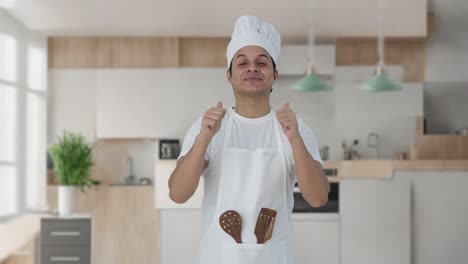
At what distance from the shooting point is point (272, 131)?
2129mm

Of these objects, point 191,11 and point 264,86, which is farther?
point 191,11

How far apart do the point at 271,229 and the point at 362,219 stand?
3.91 metres

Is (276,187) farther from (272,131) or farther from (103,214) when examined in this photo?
(103,214)

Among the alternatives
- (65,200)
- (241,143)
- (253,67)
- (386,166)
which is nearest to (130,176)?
(65,200)

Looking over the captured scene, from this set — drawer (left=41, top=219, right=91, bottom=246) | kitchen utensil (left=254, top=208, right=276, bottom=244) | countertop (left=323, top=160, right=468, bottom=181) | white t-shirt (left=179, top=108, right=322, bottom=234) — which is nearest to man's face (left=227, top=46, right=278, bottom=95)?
white t-shirt (left=179, top=108, right=322, bottom=234)

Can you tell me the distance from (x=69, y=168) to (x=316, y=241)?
252 centimetres

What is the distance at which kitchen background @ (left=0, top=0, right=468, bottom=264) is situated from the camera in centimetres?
661

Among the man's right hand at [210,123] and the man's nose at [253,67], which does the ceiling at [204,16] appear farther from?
the man's right hand at [210,123]

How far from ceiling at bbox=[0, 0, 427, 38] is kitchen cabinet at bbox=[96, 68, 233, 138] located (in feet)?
1.44

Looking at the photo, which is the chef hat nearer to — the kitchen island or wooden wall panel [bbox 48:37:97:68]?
the kitchen island

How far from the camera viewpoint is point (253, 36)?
207 centimetres

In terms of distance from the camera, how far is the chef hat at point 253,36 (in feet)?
6.79

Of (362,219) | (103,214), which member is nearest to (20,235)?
(103,214)

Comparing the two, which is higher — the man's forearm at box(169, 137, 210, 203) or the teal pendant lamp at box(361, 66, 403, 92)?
the teal pendant lamp at box(361, 66, 403, 92)
